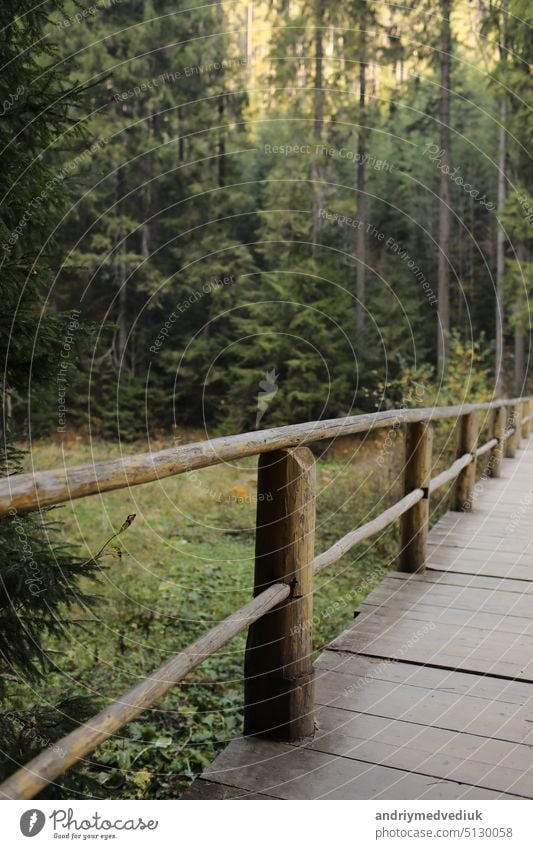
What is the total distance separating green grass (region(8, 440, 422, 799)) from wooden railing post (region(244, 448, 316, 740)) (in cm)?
62

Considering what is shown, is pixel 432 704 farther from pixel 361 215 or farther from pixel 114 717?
pixel 361 215

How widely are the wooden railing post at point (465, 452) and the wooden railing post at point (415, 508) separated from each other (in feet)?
5.85

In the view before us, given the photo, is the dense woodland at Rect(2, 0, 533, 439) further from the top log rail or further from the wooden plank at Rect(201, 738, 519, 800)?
the wooden plank at Rect(201, 738, 519, 800)

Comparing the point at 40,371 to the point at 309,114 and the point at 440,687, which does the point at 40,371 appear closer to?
the point at 440,687

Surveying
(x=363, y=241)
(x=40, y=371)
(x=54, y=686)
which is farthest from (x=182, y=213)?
(x=40, y=371)

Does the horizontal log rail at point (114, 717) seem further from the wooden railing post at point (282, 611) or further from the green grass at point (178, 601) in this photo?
the green grass at point (178, 601)

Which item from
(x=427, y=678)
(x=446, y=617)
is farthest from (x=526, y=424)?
(x=427, y=678)

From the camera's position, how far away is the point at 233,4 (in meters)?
19.1

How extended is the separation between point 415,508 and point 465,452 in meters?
1.90

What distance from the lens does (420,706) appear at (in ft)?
8.41

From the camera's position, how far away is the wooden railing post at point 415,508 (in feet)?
13.5

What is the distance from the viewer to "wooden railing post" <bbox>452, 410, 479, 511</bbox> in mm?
5867

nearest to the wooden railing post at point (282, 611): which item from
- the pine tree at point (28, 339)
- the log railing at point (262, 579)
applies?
the log railing at point (262, 579)
